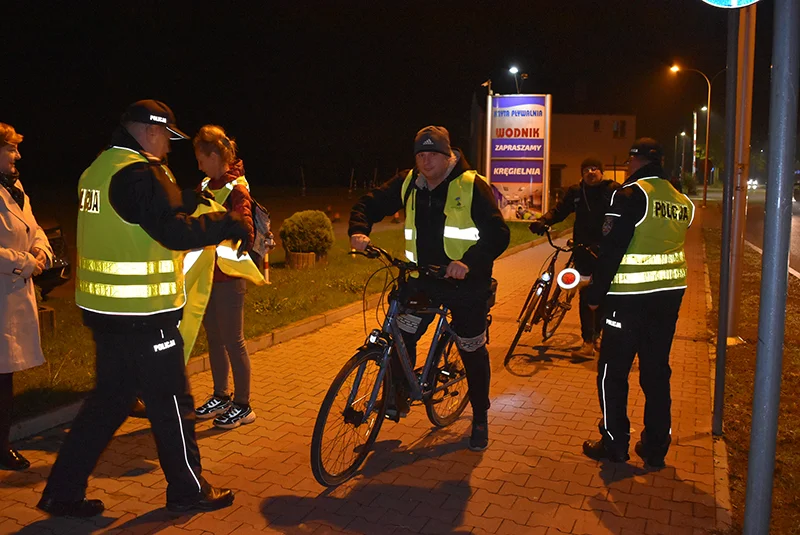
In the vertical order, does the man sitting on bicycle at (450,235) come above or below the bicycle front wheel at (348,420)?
above

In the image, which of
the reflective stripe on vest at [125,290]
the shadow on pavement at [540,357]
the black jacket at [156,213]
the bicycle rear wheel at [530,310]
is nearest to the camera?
the black jacket at [156,213]

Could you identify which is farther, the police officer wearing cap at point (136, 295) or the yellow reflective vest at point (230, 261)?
the yellow reflective vest at point (230, 261)

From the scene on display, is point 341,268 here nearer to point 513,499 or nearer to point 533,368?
point 533,368

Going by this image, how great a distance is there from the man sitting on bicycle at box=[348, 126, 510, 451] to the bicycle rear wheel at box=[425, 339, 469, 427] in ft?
0.78

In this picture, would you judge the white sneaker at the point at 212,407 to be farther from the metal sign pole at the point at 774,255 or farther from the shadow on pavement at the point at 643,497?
the metal sign pole at the point at 774,255

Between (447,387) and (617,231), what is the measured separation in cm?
158

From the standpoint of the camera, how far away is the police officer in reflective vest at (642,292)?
465 cm

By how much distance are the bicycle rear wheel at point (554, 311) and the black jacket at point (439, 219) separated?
335 centimetres

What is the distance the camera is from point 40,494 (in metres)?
4.28

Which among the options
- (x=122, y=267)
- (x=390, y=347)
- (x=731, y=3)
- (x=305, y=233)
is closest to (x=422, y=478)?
(x=390, y=347)

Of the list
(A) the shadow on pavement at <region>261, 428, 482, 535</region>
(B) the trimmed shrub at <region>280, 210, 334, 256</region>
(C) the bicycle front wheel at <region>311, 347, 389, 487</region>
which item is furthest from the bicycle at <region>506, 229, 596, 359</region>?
(B) the trimmed shrub at <region>280, 210, 334, 256</region>

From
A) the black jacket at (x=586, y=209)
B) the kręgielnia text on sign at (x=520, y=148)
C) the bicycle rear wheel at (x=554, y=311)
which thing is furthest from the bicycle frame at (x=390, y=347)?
the kręgielnia text on sign at (x=520, y=148)

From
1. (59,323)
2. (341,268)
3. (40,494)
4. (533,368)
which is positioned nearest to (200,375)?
(59,323)

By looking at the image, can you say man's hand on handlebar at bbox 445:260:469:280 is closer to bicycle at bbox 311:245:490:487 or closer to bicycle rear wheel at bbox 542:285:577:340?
bicycle at bbox 311:245:490:487
